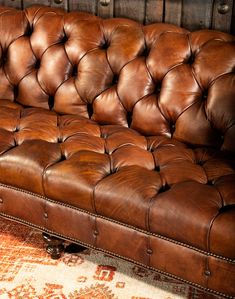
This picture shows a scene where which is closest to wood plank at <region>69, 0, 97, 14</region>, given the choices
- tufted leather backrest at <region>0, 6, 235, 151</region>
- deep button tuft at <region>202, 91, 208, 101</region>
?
tufted leather backrest at <region>0, 6, 235, 151</region>

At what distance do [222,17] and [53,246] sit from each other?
123cm

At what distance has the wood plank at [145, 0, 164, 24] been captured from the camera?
229 cm

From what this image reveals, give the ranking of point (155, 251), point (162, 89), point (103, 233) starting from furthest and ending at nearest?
1. point (162, 89)
2. point (103, 233)
3. point (155, 251)

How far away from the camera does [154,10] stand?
231 cm

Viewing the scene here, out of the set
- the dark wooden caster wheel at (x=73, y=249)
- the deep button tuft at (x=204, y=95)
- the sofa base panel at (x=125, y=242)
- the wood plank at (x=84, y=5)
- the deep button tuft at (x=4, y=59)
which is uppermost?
the wood plank at (x=84, y=5)

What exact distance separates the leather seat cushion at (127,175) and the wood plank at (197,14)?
0.58 metres

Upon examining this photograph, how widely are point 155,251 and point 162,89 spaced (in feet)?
2.50

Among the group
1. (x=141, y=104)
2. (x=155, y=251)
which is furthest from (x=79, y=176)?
(x=141, y=104)

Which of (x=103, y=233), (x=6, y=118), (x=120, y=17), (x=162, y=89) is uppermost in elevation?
(x=120, y=17)

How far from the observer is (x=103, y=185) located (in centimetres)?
165

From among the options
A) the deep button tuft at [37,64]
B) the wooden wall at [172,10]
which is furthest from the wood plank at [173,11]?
the deep button tuft at [37,64]

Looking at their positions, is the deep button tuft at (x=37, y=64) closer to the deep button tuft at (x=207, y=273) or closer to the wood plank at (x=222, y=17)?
the wood plank at (x=222, y=17)

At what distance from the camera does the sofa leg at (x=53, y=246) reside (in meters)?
1.96

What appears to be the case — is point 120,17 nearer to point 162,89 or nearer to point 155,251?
point 162,89
